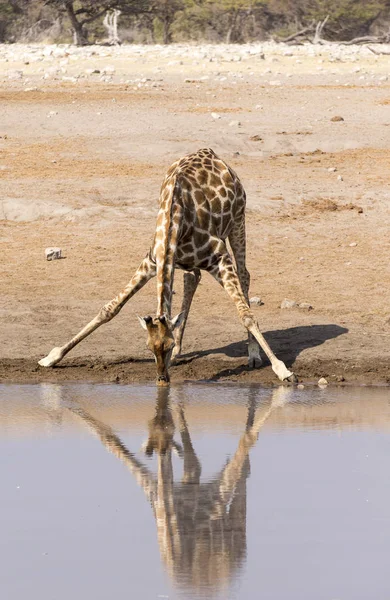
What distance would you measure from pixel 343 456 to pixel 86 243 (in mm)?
6669

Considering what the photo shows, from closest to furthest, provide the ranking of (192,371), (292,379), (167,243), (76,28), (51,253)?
(167,243) → (292,379) → (192,371) → (51,253) → (76,28)

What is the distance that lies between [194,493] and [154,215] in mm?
7899

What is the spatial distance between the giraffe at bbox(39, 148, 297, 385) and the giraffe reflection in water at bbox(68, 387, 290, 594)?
2.16ft

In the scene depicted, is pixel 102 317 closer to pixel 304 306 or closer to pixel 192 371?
pixel 192 371

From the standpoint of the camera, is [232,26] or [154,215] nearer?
[154,215]

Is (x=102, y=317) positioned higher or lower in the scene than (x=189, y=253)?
lower

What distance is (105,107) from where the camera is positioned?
19.7 meters

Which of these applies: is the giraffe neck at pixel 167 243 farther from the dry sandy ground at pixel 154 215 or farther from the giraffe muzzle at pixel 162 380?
the dry sandy ground at pixel 154 215

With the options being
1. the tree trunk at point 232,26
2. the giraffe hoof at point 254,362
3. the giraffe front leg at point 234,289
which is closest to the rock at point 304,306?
the giraffe hoof at point 254,362

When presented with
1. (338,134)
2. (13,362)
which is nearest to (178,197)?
(13,362)

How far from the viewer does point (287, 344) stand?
9.41m

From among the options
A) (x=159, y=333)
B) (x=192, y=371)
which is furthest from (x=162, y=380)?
(x=192, y=371)

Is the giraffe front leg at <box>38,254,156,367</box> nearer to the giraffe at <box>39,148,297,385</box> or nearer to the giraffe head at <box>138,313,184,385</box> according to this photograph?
the giraffe at <box>39,148,297,385</box>

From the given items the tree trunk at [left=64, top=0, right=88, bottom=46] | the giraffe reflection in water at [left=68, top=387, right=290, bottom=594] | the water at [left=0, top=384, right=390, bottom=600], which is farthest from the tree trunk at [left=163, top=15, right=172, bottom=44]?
the giraffe reflection in water at [left=68, top=387, right=290, bottom=594]
